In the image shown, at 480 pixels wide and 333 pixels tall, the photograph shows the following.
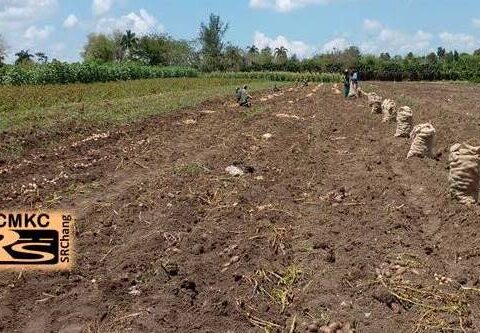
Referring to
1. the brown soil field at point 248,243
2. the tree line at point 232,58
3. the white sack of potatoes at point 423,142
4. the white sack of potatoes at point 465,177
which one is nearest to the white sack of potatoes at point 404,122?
the brown soil field at point 248,243

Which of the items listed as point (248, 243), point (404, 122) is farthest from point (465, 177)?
point (404, 122)

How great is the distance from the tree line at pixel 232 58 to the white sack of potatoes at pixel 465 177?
62.0 metres

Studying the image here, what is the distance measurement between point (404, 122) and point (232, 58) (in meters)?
76.0

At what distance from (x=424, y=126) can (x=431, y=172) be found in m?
1.42

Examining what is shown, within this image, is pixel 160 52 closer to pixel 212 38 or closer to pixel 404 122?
pixel 212 38

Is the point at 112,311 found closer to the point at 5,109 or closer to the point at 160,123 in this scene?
the point at 160,123

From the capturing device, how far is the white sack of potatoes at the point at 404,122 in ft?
42.6

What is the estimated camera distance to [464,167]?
777 cm

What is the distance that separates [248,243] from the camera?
6441mm

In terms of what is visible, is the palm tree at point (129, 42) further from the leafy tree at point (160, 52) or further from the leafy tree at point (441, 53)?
the leafy tree at point (441, 53)

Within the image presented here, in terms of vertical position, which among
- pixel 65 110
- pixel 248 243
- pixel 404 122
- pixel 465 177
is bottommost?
pixel 248 243

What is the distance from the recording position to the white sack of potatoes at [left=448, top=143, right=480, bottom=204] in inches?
303

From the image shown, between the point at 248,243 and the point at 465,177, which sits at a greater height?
the point at 465,177

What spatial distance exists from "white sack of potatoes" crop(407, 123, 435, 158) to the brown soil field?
0.24 meters
